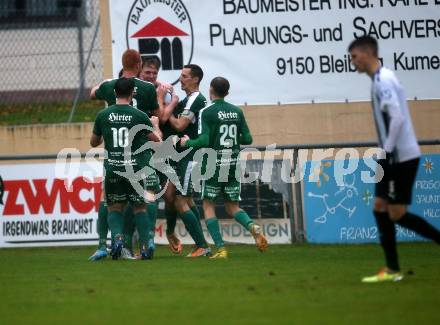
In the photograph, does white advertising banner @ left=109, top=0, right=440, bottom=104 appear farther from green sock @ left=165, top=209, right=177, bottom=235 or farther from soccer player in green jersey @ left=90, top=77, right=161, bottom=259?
soccer player in green jersey @ left=90, top=77, right=161, bottom=259

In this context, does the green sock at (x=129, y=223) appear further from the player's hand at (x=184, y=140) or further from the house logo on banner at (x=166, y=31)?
the house logo on banner at (x=166, y=31)

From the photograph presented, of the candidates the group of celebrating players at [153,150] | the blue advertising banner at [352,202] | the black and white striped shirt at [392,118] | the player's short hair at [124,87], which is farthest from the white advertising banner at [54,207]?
the black and white striped shirt at [392,118]

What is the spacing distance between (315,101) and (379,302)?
10.1 metres

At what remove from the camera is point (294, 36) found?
18453 mm

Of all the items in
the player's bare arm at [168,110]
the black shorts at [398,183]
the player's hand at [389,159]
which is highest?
the player's bare arm at [168,110]

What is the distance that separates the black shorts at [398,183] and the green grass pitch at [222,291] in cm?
76

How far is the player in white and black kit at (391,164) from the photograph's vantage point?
9.95 meters

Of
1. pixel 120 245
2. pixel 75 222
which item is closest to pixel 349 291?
pixel 120 245

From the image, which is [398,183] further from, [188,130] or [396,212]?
[188,130]

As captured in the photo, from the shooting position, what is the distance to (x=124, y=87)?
504 inches

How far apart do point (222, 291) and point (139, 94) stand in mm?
4404

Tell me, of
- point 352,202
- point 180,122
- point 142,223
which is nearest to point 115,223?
point 142,223

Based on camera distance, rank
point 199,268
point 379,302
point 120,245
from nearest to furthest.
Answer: point 379,302 < point 199,268 < point 120,245

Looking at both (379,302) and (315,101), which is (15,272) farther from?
(315,101)
